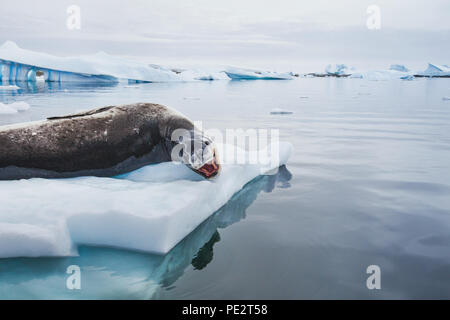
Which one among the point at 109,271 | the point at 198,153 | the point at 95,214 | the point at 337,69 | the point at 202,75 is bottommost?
the point at 109,271

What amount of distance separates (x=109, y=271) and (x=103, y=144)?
1.49 metres

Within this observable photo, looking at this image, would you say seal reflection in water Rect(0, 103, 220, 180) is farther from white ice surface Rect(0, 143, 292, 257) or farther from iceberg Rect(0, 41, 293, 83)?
iceberg Rect(0, 41, 293, 83)

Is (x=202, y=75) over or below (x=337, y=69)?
below

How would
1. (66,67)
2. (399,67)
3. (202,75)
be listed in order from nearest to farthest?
(66,67)
(202,75)
(399,67)

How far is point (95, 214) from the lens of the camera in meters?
2.59

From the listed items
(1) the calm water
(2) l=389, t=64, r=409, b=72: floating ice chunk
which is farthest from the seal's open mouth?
(2) l=389, t=64, r=409, b=72: floating ice chunk

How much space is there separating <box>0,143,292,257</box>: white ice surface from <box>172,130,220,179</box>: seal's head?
0.23 m

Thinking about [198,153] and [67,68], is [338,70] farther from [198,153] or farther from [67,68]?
[198,153]

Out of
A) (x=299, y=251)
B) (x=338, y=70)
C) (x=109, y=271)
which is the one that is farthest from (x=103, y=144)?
(x=338, y=70)

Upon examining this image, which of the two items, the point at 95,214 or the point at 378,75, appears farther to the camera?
the point at 378,75

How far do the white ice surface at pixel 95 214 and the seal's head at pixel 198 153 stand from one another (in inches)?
9.0

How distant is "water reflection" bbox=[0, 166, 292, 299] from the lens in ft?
6.89

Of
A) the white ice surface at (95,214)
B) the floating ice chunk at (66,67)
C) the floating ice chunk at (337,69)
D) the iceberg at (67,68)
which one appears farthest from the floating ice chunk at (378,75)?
the white ice surface at (95,214)

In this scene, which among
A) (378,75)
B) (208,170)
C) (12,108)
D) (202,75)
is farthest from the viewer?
(378,75)
